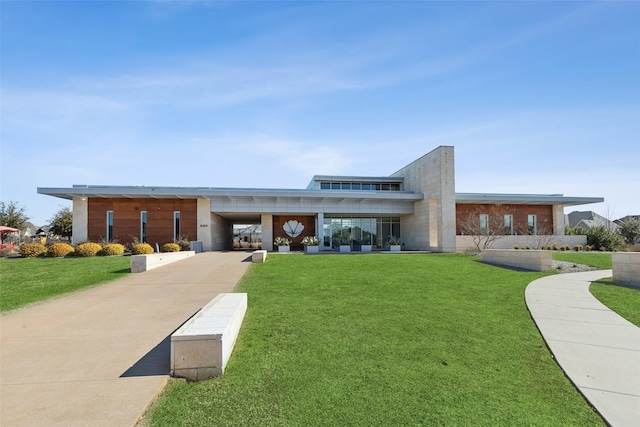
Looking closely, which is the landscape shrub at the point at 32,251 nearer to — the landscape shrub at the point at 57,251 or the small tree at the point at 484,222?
the landscape shrub at the point at 57,251

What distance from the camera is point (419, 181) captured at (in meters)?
32.3

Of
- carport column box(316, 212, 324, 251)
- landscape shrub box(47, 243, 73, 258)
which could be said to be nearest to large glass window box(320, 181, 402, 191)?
carport column box(316, 212, 324, 251)

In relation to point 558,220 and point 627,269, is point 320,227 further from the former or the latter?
point 558,220

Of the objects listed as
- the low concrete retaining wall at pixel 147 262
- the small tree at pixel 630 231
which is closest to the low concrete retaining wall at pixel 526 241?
the small tree at pixel 630 231

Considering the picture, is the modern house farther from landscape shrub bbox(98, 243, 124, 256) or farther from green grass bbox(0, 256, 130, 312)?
green grass bbox(0, 256, 130, 312)

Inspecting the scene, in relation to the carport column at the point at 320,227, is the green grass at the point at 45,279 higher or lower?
lower

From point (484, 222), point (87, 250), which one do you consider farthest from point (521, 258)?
point (87, 250)

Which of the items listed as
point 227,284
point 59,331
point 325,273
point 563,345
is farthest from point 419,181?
point 59,331

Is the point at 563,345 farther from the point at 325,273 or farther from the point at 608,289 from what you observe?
the point at 325,273

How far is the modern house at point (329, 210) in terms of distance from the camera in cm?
2747

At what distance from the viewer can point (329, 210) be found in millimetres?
30828

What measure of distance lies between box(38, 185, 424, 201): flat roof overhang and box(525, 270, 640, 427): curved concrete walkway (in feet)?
68.4

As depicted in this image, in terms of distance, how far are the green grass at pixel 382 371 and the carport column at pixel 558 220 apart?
31215 mm

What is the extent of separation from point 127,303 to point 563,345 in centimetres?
901
